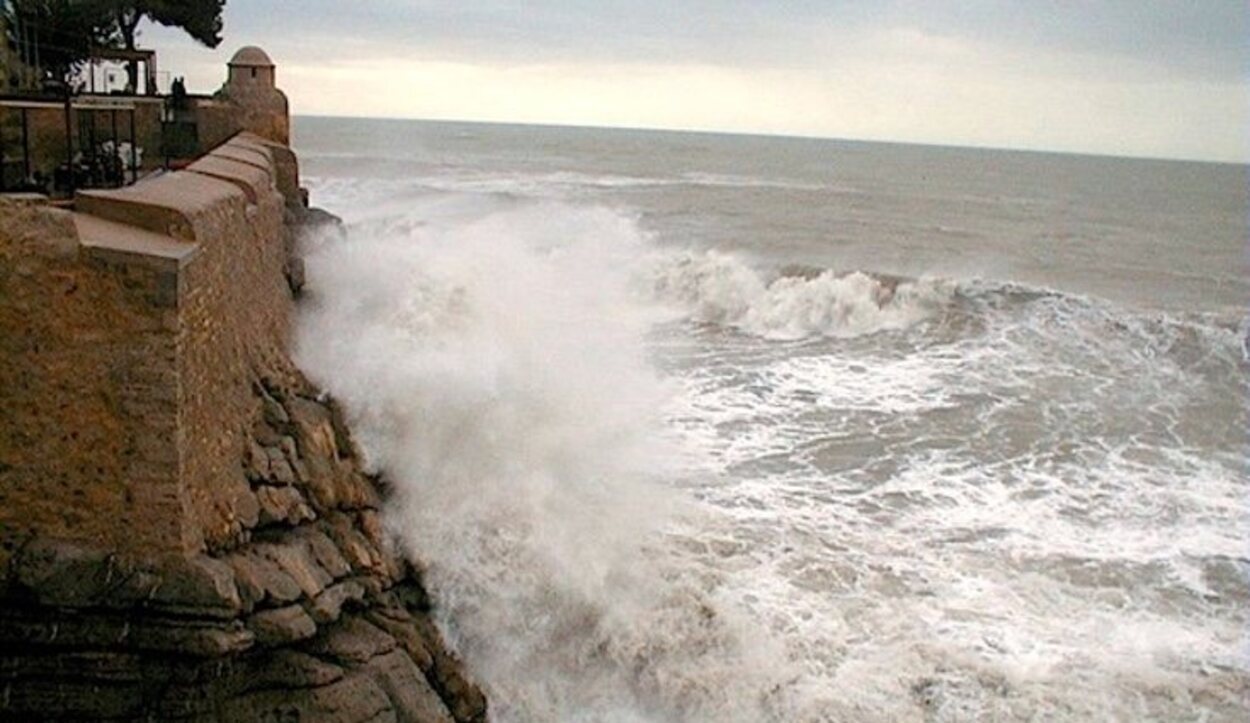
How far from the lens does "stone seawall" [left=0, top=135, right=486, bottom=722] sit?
599 cm

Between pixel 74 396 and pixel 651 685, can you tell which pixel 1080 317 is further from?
pixel 74 396

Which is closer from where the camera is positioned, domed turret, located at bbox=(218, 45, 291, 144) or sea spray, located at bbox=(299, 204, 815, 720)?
sea spray, located at bbox=(299, 204, 815, 720)

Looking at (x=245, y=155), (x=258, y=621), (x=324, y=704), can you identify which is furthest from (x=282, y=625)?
(x=245, y=155)

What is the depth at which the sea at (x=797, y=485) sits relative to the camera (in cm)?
838

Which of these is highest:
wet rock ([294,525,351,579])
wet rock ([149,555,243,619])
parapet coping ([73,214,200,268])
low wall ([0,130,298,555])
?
parapet coping ([73,214,200,268])

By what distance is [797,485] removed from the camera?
1158 cm

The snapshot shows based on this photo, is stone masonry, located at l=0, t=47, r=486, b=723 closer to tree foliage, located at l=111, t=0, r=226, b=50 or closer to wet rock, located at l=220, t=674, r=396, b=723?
wet rock, located at l=220, t=674, r=396, b=723

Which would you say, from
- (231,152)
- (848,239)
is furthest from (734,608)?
(848,239)

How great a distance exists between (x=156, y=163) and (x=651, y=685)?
8.53m

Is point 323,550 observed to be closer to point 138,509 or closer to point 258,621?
point 258,621

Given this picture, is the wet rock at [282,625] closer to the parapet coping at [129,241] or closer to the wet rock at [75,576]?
the wet rock at [75,576]

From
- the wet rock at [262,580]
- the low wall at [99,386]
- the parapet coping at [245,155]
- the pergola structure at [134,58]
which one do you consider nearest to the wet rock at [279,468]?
the wet rock at [262,580]

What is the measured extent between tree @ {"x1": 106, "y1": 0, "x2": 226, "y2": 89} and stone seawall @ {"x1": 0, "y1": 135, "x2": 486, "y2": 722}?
1233cm

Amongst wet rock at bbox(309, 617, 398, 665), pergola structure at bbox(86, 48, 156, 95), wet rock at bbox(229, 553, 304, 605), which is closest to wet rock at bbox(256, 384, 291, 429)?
wet rock at bbox(229, 553, 304, 605)
